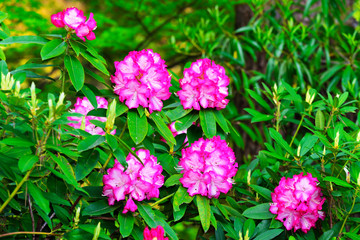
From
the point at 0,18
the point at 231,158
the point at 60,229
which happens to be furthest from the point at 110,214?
the point at 0,18

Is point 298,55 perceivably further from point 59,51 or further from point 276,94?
point 59,51

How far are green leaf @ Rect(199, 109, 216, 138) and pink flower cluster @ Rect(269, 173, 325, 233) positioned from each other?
0.99 feet

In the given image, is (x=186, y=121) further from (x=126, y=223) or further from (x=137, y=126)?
(x=126, y=223)

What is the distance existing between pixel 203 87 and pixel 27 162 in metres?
0.63

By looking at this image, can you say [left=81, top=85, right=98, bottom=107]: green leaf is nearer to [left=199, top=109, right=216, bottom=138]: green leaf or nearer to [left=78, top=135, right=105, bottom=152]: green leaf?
[left=78, top=135, right=105, bottom=152]: green leaf

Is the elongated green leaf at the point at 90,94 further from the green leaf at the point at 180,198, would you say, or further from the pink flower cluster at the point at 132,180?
the green leaf at the point at 180,198

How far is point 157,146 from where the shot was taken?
160 centimetres

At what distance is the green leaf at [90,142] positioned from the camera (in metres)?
1.15

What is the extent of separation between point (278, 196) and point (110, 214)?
0.55 meters

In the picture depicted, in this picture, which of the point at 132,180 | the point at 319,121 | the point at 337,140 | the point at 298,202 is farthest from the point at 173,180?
the point at 319,121

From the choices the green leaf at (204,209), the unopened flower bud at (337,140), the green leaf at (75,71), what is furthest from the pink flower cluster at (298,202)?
the green leaf at (75,71)

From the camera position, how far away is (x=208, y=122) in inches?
58.1

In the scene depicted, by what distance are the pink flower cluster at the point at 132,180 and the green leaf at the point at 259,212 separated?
368mm

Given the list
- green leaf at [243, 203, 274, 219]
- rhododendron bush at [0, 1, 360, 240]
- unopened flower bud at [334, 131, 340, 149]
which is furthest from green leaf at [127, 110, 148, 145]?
unopened flower bud at [334, 131, 340, 149]
